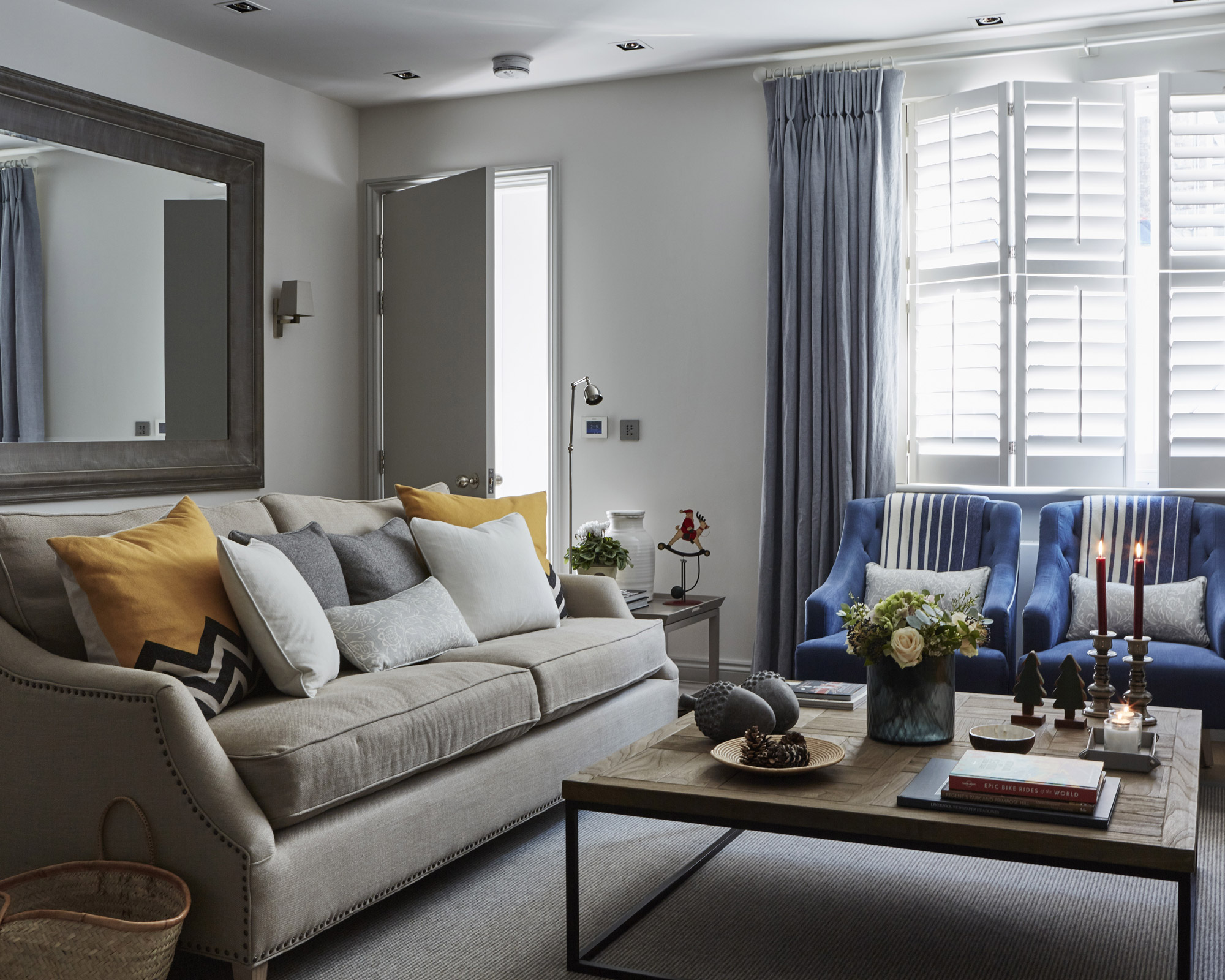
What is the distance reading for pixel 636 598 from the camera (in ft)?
14.4

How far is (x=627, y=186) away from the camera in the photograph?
5062 mm

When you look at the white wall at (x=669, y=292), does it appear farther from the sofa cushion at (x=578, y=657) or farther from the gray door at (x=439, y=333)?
the sofa cushion at (x=578, y=657)

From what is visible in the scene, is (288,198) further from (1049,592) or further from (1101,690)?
(1101,690)

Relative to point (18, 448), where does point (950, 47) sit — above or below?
above

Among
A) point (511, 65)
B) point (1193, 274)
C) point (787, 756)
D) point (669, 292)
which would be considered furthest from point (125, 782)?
point (1193, 274)

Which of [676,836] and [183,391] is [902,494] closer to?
[676,836]

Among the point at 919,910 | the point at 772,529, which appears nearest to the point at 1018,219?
the point at 772,529

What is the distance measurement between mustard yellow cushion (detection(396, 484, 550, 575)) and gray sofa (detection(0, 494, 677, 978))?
823 mm

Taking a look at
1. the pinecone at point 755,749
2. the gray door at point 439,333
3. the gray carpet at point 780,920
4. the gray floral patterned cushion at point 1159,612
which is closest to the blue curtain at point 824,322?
the gray floral patterned cushion at point 1159,612

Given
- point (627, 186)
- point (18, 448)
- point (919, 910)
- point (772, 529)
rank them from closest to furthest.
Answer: point (919, 910) < point (18, 448) < point (772, 529) < point (627, 186)

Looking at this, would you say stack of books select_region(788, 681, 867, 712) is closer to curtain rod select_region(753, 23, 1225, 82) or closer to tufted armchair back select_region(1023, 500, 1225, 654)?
tufted armchair back select_region(1023, 500, 1225, 654)

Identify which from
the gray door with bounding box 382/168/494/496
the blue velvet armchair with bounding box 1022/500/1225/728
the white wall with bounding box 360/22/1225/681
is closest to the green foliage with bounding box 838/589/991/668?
the blue velvet armchair with bounding box 1022/500/1225/728

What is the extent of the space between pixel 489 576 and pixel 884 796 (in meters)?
1.63

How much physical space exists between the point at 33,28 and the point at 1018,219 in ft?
12.0
